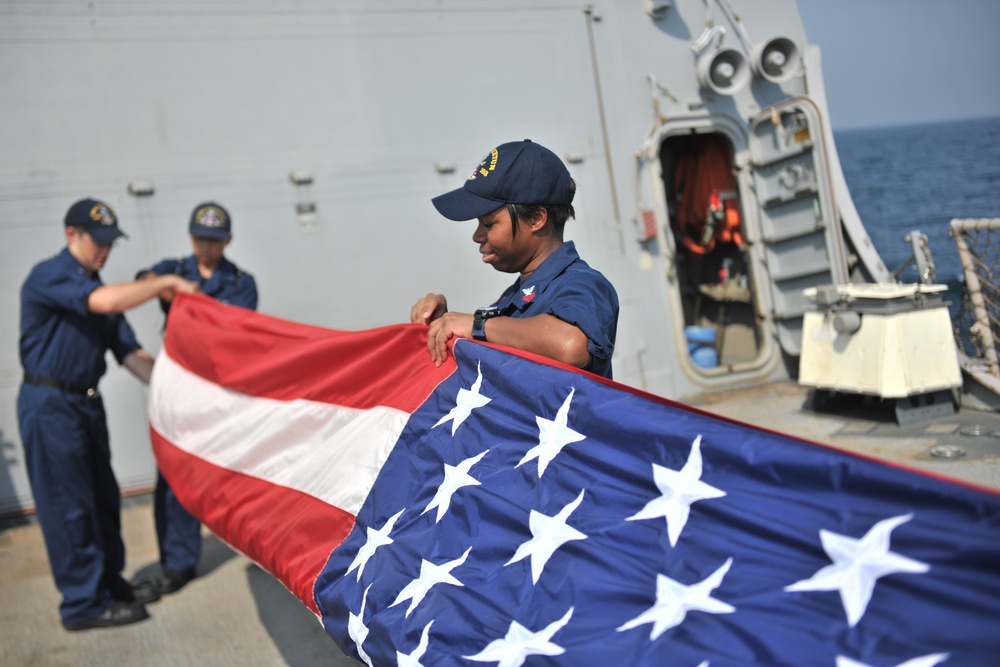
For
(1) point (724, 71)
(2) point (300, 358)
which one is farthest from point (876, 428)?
(2) point (300, 358)

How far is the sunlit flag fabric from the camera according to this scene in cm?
119

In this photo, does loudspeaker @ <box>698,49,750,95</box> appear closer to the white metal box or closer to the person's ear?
the white metal box

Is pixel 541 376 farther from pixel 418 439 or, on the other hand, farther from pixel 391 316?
pixel 391 316

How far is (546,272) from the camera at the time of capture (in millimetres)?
2078

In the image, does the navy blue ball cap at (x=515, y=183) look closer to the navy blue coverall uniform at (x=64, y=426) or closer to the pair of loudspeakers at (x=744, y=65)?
the navy blue coverall uniform at (x=64, y=426)

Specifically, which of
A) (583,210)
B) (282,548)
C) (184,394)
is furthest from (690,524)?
(583,210)

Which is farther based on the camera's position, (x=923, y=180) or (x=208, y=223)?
(x=923, y=180)

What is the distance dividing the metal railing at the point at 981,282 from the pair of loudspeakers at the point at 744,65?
2.22 meters

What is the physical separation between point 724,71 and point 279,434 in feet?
17.6

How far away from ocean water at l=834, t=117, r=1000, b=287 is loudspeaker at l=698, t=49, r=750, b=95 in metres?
1.00

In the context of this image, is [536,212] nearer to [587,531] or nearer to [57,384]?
[587,531]

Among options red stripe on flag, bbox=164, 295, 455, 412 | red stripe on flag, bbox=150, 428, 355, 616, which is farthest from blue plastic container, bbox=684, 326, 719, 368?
red stripe on flag, bbox=150, 428, 355, 616

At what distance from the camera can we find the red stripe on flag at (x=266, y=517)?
2436mm

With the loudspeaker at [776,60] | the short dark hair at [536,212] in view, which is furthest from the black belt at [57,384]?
the loudspeaker at [776,60]
